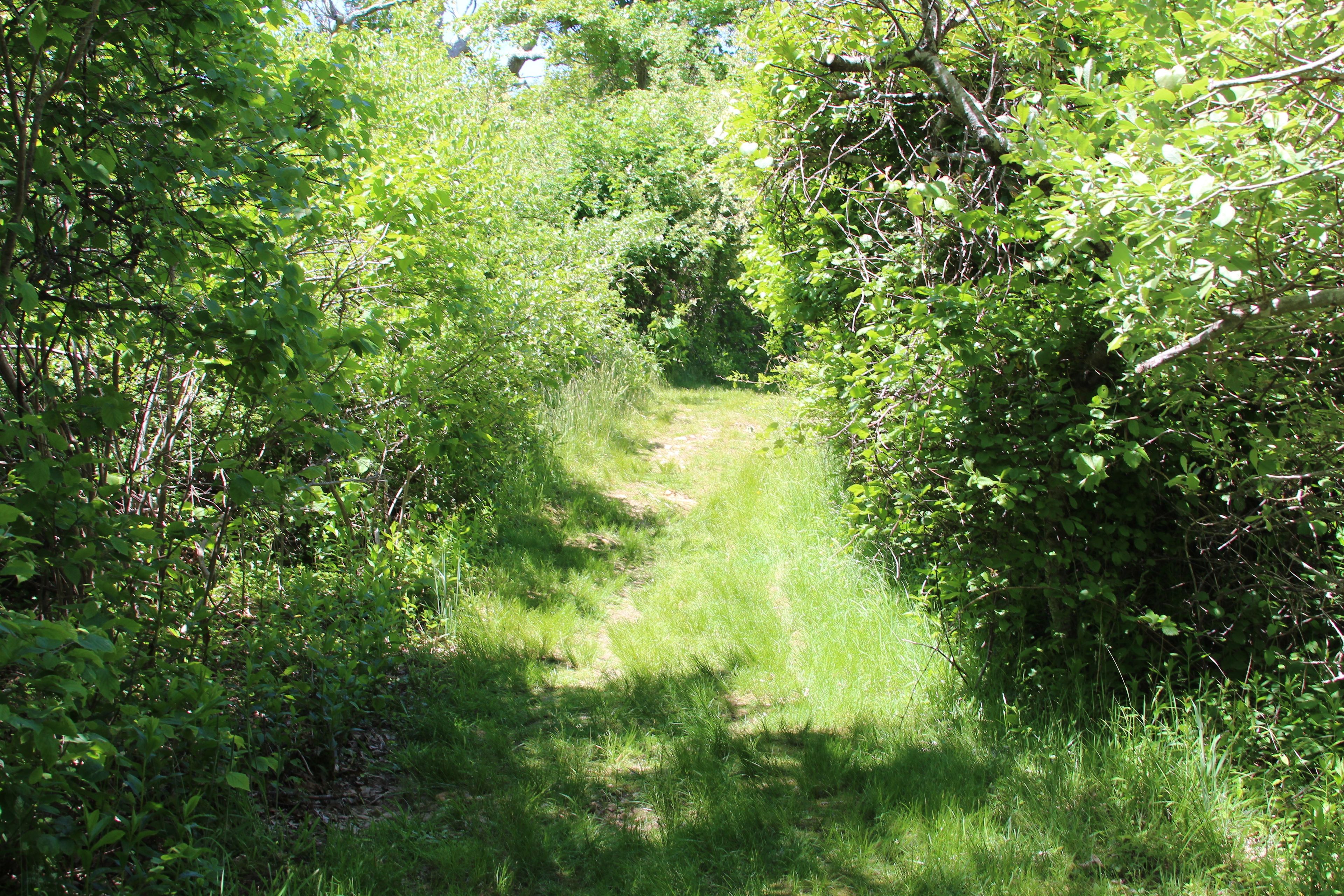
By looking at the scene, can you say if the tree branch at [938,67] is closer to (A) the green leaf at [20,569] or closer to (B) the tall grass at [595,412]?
(A) the green leaf at [20,569]

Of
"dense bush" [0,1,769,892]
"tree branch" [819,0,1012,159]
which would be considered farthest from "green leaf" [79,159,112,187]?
"tree branch" [819,0,1012,159]

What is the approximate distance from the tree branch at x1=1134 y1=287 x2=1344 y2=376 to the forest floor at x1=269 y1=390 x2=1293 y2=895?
1.58 m

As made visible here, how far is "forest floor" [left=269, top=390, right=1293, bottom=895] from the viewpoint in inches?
119

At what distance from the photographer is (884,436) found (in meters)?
3.87

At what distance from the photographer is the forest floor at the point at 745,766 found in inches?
119

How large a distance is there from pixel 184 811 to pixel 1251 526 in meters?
3.98

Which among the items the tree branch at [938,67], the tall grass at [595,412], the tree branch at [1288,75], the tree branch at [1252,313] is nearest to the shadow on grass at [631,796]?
the tree branch at [1252,313]

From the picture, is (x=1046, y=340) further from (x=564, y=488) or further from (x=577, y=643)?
(x=564, y=488)

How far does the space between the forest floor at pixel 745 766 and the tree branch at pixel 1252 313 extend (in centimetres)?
158

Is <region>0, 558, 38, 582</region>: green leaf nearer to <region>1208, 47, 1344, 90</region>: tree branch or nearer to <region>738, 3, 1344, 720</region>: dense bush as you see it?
<region>738, 3, 1344, 720</region>: dense bush

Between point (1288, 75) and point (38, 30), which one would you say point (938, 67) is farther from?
point (38, 30)

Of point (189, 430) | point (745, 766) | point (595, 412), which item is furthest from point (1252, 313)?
point (595, 412)

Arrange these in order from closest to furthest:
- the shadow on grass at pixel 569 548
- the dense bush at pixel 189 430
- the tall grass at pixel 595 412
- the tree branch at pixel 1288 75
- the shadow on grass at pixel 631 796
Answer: the tree branch at pixel 1288 75, the dense bush at pixel 189 430, the shadow on grass at pixel 631 796, the shadow on grass at pixel 569 548, the tall grass at pixel 595 412

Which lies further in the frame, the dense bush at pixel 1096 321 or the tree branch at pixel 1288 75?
the dense bush at pixel 1096 321
